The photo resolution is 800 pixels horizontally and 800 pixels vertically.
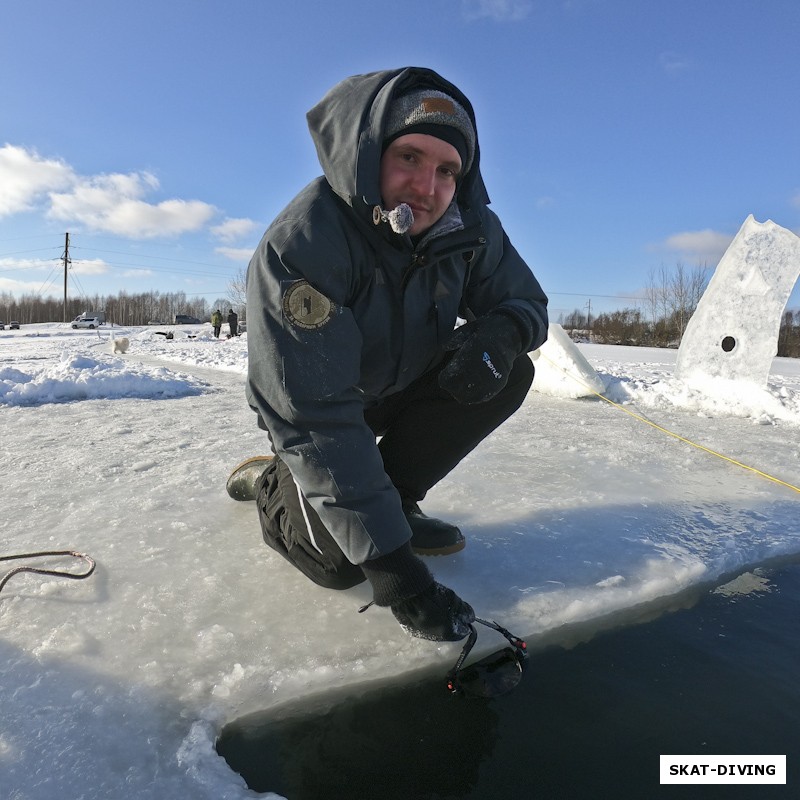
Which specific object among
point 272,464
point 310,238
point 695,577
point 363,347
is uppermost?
point 310,238

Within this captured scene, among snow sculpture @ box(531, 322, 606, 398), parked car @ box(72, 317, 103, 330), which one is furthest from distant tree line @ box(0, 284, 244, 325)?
snow sculpture @ box(531, 322, 606, 398)

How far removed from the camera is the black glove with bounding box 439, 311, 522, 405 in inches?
59.7

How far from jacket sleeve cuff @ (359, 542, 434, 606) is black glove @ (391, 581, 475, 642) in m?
0.02

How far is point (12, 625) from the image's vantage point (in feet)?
4.17

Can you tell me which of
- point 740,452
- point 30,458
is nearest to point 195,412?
point 30,458

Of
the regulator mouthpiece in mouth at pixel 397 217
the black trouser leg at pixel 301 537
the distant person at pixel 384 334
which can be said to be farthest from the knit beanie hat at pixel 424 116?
the black trouser leg at pixel 301 537

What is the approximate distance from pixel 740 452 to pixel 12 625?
3398 millimetres

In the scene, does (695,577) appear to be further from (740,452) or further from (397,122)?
(740,452)

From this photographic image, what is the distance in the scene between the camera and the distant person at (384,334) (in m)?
1.21

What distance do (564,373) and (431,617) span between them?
4.61m

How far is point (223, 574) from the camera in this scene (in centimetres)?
153

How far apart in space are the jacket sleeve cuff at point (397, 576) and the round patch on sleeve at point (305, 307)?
0.50 m

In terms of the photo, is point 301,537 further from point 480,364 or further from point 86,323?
point 86,323

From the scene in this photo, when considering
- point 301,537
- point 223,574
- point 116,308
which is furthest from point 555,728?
→ point 116,308
